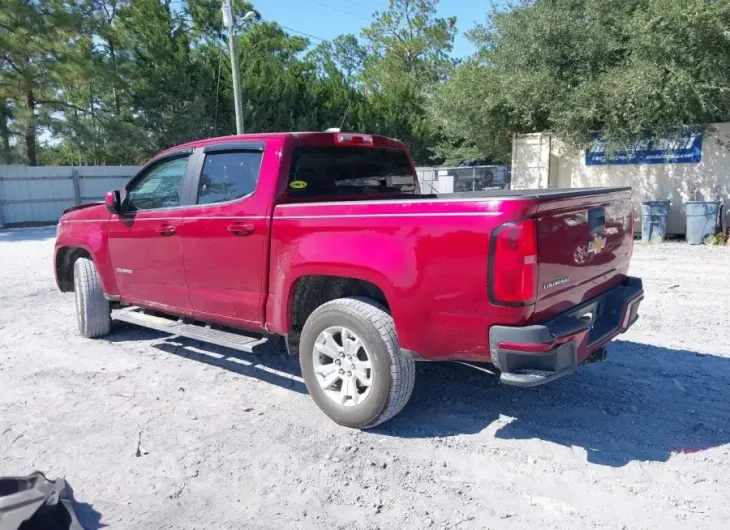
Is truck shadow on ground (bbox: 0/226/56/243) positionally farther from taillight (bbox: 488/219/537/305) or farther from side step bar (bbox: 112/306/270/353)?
taillight (bbox: 488/219/537/305)

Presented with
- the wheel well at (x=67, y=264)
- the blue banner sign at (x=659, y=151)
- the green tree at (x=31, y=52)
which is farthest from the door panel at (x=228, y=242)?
the green tree at (x=31, y=52)

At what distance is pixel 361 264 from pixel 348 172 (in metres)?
1.30

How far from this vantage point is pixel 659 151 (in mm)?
13336

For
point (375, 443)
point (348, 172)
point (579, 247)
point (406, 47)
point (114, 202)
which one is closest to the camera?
point (579, 247)

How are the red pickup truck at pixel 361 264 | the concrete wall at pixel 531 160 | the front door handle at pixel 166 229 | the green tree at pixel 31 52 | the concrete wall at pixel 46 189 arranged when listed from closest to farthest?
the red pickup truck at pixel 361 264 → the front door handle at pixel 166 229 → the concrete wall at pixel 531 160 → the green tree at pixel 31 52 → the concrete wall at pixel 46 189

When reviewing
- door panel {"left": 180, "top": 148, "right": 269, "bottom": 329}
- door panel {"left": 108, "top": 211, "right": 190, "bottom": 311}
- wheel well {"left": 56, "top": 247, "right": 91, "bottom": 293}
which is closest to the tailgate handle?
door panel {"left": 180, "top": 148, "right": 269, "bottom": 329}

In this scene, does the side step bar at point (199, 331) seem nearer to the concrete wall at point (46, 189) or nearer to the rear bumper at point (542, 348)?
the rear bumper at point (542, 348)

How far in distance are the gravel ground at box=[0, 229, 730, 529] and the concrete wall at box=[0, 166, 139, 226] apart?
18.8 m

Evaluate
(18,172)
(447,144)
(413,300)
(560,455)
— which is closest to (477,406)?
(560,455)

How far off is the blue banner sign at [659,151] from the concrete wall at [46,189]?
62.0 feet

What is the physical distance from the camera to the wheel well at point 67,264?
21.3 ft

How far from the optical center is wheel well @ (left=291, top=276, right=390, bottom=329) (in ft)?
13.6

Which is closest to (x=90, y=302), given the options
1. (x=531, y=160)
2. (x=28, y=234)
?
(x=531, y=160)

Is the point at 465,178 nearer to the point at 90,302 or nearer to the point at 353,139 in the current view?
the point at 90,302
